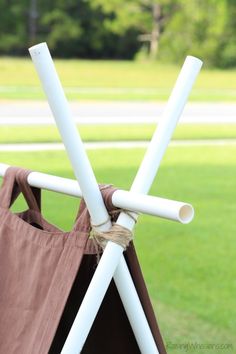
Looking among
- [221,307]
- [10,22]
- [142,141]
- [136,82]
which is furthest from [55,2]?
[221,307]

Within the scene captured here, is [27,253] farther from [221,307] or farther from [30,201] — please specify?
[221,307]

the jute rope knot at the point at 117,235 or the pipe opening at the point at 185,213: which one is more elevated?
the pipe opening at the point at 185,213

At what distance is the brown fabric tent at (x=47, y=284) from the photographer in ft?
6.71

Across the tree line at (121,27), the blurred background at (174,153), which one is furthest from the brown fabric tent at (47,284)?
the tree line at (121,27)

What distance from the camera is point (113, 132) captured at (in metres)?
Result: 12.8

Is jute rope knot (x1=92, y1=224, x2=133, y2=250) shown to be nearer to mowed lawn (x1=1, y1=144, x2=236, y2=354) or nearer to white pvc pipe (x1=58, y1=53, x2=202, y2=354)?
white pvc pipe (x1=58, y1=53, x2=202, y2=354)

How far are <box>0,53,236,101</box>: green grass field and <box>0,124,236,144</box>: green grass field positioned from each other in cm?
581

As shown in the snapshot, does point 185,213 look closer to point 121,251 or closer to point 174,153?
point 121,251

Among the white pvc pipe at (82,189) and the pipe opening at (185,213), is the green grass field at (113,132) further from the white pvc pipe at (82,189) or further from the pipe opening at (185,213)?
the pipe opening at (185,213)

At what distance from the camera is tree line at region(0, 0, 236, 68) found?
3719cm

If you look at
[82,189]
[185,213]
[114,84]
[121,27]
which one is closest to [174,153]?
[82,189]

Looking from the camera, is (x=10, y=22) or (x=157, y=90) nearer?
(x=157, y=90)

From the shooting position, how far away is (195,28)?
37.6 metres

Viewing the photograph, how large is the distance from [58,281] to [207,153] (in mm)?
9044
